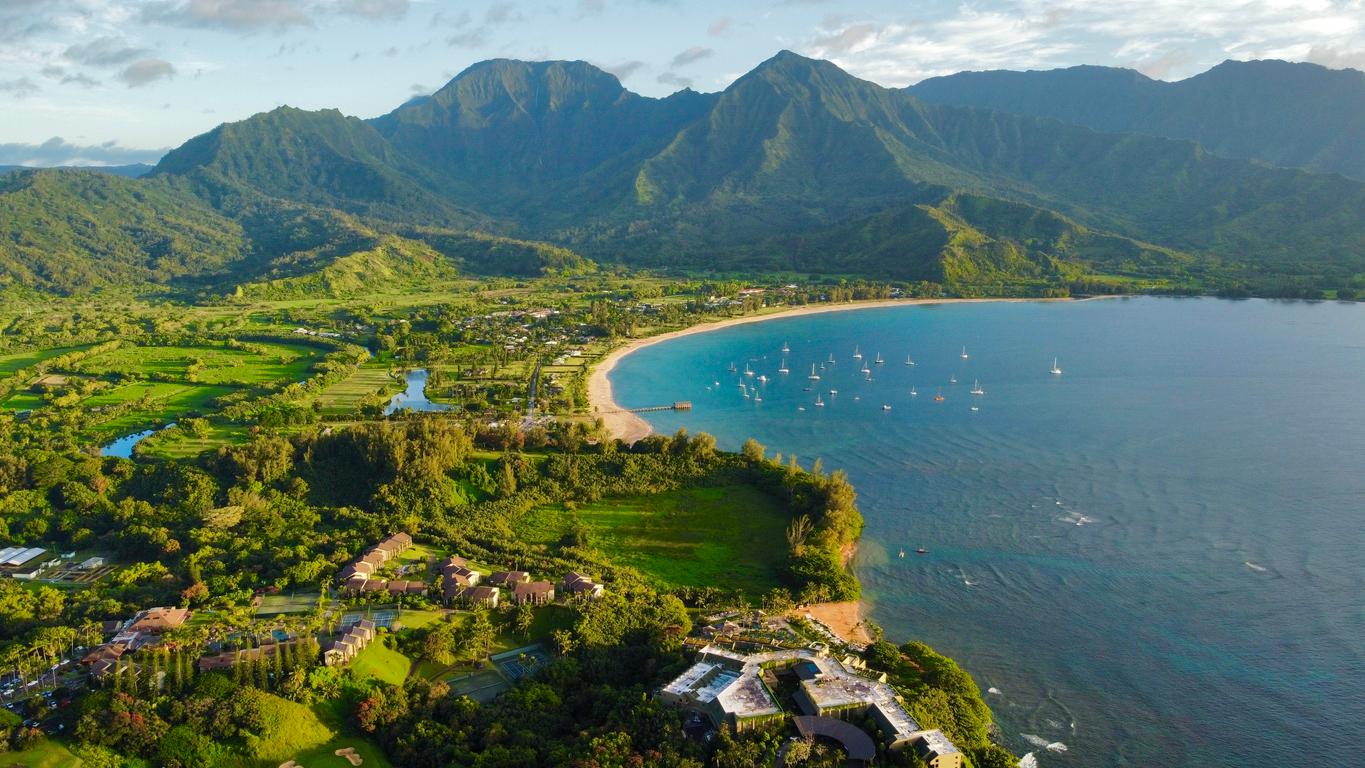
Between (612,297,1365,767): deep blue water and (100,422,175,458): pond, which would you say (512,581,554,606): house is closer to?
(612,297,1365,767): deep blue water

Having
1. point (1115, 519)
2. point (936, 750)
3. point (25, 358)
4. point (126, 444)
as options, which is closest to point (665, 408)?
point (1115, 519)

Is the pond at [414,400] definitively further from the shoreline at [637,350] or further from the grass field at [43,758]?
the grass field at [43,758]

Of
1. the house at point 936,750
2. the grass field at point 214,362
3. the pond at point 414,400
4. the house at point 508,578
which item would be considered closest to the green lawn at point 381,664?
the house at point 508,578

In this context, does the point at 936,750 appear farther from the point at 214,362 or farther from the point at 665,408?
the point at 214,362

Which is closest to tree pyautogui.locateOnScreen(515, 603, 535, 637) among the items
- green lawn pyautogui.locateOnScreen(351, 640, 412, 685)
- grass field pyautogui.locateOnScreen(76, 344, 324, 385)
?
green lawn pyautogui.locateOnScreen(351, 640, 412, 685)

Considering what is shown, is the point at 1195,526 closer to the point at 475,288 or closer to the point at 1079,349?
the point at 1079,349
